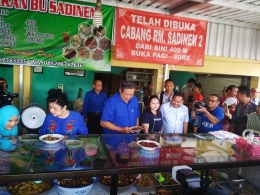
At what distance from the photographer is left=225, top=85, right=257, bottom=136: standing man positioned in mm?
3830

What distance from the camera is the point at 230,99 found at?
4934mm

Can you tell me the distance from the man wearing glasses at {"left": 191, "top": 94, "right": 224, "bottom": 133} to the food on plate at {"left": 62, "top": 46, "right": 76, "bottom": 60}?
2633 mm

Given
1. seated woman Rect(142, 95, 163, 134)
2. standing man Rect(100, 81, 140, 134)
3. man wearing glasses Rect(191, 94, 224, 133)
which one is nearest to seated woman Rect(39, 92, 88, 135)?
standing man Rect(100, 81, 140, 134)

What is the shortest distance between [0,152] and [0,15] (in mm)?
3091

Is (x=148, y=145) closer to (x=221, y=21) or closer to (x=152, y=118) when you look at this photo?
(x=152, y=118)

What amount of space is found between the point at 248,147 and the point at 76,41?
355 cm

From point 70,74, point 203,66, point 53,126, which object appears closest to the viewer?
point 53,126

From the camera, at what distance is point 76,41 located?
14.0 feet

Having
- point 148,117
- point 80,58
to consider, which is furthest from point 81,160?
point 80,58

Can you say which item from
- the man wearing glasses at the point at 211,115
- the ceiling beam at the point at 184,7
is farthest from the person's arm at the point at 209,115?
the ceiling beam at the point at 184,7

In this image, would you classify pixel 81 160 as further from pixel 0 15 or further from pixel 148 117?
pixel 0 15

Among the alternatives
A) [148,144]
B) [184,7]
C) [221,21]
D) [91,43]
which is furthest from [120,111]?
[221,21]

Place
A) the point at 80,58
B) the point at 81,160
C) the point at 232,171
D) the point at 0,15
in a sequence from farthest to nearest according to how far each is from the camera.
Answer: the point at 80,58 < the point at 0,15 < the point at 232,171 < the point at 81,160

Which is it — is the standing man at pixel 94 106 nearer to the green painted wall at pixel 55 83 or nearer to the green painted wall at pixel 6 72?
the green painted wall at pixel 55 83
